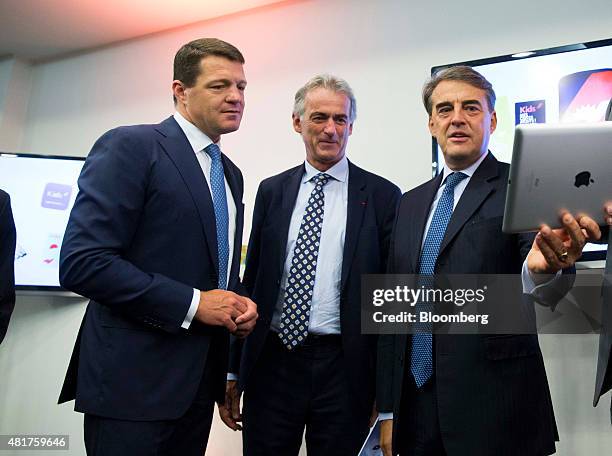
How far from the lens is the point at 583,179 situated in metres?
1.29

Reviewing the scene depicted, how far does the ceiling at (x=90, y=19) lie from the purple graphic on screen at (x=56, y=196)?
1228 millimetres

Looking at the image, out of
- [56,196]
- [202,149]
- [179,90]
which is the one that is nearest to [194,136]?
[202,149]

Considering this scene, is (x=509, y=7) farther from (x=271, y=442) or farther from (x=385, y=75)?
(x=271, y=442)

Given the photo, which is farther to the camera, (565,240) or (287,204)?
(287,204)

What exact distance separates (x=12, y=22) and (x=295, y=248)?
3177mm

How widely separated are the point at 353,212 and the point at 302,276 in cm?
32

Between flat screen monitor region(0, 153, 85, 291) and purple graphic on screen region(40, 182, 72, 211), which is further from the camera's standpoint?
purple graphic on screen region(40, 182, 72, 211)

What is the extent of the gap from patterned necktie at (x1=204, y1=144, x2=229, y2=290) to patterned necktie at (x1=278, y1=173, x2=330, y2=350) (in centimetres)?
37

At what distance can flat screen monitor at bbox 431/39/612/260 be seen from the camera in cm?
242

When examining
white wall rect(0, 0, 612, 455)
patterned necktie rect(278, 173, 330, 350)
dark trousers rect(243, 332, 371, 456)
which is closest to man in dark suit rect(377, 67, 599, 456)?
dark trousers rect(243, 332, 371, 456)

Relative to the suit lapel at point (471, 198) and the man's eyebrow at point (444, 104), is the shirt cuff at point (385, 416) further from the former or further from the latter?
the man's eyebrow at point (444, 104)

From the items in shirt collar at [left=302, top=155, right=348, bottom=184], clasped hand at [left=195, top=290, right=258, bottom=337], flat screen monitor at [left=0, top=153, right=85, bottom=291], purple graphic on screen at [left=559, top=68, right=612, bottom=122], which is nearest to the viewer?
clasped hand at [left=195, top=290, right=258, bottom=337]

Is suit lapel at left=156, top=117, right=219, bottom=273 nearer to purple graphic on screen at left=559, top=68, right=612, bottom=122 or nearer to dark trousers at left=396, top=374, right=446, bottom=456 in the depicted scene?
dark trousers at left=396, top=374, right=446, bottom=456

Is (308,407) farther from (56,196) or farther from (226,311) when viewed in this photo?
(56,196)
